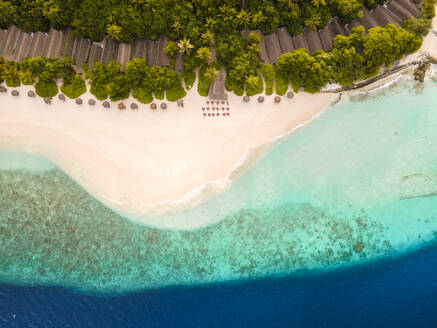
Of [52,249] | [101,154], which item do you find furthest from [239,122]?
[52,249]

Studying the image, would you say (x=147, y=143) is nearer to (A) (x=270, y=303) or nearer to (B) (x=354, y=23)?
(A) (x=270, y=303)

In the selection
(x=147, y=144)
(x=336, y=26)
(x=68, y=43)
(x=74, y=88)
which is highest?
(x=336, y=26)

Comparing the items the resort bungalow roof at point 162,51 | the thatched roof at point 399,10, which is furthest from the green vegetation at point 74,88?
the thatched roof at point 399,10

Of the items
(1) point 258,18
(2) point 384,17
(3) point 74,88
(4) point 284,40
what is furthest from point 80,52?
(2) point 384,17

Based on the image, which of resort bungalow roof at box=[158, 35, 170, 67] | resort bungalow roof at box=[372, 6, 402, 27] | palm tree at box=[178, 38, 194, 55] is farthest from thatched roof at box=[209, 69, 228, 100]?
resort bungalow roof at box=[372, 6, 402, 27]

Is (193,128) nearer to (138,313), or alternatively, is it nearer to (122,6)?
(122,6)

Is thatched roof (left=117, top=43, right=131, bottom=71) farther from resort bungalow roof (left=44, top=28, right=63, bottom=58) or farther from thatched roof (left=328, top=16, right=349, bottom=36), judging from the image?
thatched roof (left=328, top=16, right=349, bottom=36)

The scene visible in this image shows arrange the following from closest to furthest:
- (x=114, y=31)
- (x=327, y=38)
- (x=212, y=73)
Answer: (x=114, y=31) → (x=212, y=73) → (x=327, y=38)
